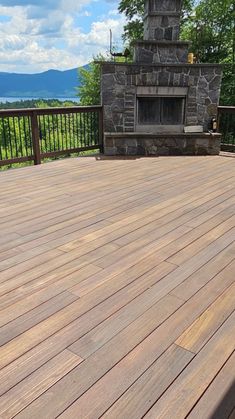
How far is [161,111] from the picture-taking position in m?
6.18

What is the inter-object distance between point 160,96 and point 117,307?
5.08 metres

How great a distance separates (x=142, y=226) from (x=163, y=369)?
5.13 ft

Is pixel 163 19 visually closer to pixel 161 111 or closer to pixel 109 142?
pixel 161 111

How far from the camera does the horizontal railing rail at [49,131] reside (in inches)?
204

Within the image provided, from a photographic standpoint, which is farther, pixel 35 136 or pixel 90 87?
pixel 90 87

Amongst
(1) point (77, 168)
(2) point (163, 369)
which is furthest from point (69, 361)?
(1) point (77, 168)

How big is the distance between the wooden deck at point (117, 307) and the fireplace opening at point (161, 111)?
3.03 metres

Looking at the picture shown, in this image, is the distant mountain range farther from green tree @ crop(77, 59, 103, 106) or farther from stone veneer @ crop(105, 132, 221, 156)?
stone veneer @ crop(105, 132, 221, 156)

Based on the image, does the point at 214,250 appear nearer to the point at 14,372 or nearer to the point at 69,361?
the point at 69,361

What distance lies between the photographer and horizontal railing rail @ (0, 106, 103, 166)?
5.17 m

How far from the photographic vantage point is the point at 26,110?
5.05 metres

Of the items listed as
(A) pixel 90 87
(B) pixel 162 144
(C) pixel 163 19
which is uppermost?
(C) pixel 163 19

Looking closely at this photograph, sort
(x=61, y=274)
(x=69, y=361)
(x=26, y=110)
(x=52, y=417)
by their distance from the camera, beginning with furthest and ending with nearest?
(x=26, y=110), (x=61, y=274), (x=69, y=361), (x=52, y=417)

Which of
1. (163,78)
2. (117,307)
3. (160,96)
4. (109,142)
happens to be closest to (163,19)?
(163,78)
